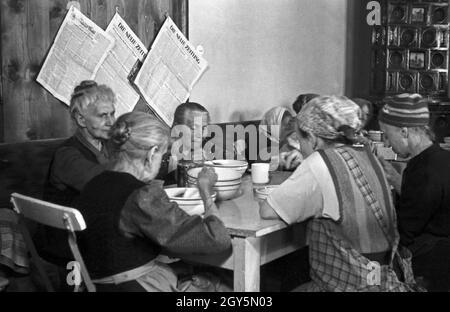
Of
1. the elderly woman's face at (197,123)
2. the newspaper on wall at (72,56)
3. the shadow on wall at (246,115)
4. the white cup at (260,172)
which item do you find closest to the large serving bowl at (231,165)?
the white cup at (260,172)

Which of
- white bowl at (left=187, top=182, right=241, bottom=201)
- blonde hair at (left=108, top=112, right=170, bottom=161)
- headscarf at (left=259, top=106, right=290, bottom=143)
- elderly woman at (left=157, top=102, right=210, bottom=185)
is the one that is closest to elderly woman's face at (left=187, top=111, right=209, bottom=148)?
elderly woman at (left=157, top=102, right=210, bottom=185)

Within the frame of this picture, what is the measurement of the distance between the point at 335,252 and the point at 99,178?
930mm

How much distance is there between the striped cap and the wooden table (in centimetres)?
64

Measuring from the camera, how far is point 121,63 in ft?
13.0

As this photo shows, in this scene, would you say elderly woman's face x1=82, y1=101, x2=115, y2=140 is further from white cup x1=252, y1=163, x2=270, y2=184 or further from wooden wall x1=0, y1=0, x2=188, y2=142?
white cup x1=252, y1=163, x2=270, y2=184

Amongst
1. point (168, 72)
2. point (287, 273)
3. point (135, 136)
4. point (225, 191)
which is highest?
point (168, 72)

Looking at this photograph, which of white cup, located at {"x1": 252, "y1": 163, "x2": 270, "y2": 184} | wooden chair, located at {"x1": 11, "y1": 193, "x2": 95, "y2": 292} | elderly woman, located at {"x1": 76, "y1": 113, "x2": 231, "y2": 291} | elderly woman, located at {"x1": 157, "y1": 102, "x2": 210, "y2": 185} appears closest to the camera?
wooden chair, located at {"x1": 11, "y1": 193, "x2": 95, "y2": 292}

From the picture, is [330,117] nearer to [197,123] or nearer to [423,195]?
[423,195]

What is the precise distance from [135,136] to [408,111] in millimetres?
1243

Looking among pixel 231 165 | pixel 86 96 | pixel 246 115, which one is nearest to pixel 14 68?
pixel 86 96

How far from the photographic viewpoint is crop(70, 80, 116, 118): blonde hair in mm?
3004

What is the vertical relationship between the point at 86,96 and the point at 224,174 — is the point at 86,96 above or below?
above

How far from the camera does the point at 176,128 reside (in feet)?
12.3

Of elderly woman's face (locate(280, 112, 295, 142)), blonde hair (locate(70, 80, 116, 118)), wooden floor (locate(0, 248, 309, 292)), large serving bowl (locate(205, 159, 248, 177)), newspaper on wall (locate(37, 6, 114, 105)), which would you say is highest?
newspaper on wall (locate(37, 6, 114, 105))
